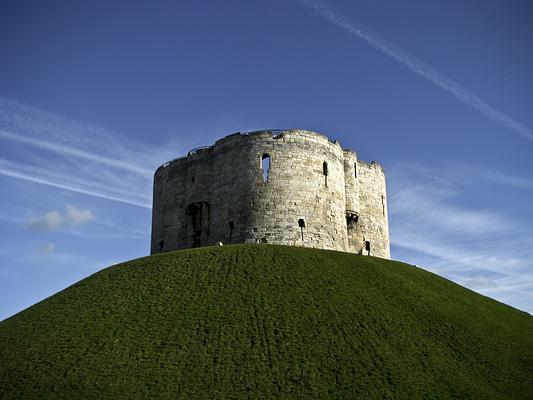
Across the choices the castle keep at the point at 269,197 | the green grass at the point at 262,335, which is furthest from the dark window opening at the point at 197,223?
the green grass at the point at 262,335

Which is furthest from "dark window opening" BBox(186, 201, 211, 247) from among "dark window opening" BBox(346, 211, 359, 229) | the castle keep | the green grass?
"dark window opening" BBox(346, 211, 359, 229)

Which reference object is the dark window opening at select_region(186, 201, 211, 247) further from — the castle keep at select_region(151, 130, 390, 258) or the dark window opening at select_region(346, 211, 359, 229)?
the dark window opening at select_region(346, 211, 359, 229)

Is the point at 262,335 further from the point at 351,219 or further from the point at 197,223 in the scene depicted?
the point at 351,219

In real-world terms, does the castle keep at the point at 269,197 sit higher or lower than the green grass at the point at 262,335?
higher

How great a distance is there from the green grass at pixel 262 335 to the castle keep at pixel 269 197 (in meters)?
3.73

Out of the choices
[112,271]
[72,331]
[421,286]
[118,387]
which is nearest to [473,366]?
[421,286]

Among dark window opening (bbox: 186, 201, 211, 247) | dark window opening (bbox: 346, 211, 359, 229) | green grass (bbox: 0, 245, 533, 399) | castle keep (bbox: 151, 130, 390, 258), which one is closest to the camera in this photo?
green grass (bbox: 0, 245, 533, 399)

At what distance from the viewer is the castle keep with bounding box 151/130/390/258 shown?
45.0m

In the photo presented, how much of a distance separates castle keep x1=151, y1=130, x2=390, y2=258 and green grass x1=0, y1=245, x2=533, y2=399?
3.73 metres

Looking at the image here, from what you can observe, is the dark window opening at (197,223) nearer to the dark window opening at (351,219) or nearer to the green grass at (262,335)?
the green grass at (262,335)

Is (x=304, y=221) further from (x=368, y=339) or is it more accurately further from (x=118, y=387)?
(x=118, y=387)

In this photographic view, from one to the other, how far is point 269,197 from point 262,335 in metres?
15.7

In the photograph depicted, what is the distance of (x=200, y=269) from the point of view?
38.9 meters

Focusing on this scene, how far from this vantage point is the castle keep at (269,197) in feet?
148
